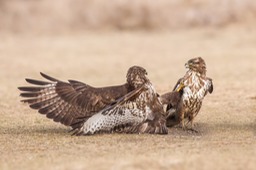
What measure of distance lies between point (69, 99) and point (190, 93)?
55.9 inches

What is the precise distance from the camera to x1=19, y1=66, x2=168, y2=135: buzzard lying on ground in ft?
31.3

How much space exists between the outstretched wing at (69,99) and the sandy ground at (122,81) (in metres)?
0.27

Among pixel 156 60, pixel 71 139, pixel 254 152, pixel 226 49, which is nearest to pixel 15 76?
pixel 156 60

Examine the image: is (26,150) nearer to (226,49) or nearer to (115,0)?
(226,49)

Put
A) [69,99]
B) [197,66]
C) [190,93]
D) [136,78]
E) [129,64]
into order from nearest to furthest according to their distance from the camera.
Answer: [136,78] < [69,99] < [190,93] < [197,66] < [129,64]

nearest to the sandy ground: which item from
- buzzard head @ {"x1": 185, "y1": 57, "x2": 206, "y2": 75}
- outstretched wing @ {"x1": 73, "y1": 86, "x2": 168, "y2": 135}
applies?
outstretched wing @ {"x1": 73, "y1": 86, "x2": 168, "y2": 135}

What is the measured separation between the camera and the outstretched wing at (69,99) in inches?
379

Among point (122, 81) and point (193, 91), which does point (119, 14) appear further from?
point (193, 91)

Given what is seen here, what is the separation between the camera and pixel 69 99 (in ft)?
32.1

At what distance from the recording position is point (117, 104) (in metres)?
9.42

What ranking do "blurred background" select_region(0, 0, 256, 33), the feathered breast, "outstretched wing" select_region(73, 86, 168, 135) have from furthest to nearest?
"blurred background" select_region(0, 0, 256, 33)
the feathered breast
"outstretched wing" select_region(73, 86, 168, 135)

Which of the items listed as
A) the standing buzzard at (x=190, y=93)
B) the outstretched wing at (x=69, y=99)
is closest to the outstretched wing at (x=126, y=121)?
the outstretched wing at (x=69, y=99)

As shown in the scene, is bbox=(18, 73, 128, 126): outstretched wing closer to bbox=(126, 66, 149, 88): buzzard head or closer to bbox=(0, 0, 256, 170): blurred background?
bbox=(126, 66, 149, 88): buzzard head

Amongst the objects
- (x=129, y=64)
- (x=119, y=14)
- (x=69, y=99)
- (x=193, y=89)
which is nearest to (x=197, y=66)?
(x=193, y=89)
